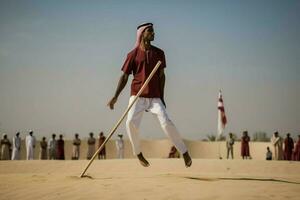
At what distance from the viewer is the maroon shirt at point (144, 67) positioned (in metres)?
8.38

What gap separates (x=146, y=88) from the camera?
8.33m

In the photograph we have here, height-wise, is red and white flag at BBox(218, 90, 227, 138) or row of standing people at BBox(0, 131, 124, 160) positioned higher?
red and white flag at BBox(218, 90, 227, 138)

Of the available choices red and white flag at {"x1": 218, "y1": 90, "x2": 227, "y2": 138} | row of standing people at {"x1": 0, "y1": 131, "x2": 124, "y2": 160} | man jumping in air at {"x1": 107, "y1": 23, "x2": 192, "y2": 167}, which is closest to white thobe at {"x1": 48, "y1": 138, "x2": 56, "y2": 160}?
row of standing people at {"x1": 0, "y1": 131, "x2": 124, "y2": 160}

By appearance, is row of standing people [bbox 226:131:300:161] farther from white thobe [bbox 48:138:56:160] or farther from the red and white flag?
white thobe [bbox 48:138:56:160]

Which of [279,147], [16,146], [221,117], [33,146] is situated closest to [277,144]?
[279,147]

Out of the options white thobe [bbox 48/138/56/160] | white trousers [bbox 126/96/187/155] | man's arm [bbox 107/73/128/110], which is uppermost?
man's arm [bbox 107/73/128/110]

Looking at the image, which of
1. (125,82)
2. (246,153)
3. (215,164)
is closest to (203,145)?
(246,153)

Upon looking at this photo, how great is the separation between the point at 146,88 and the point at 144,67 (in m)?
0.38

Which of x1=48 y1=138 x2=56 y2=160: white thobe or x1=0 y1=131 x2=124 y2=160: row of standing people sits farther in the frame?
x1=48 y1=138 x2=56 y2=160: white thobe

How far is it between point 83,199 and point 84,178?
77.1 inches

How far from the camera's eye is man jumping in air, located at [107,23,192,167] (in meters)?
8.30

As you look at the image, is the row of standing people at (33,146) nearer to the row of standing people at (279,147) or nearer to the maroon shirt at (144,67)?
the row of standing people at (279,147)

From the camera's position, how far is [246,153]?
26.9 metres

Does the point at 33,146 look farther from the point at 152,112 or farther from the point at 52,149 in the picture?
the point at 152,112
